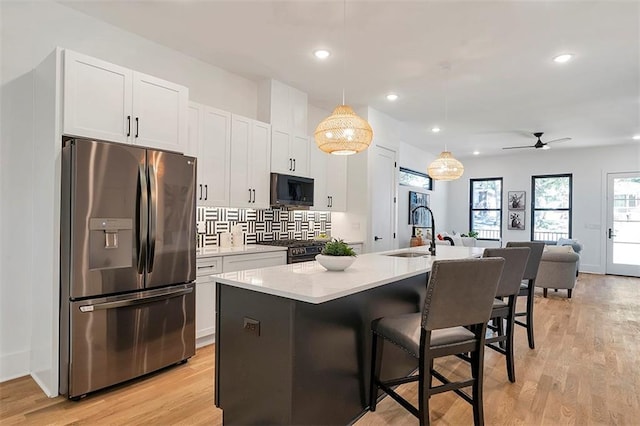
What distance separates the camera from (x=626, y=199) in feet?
26.6

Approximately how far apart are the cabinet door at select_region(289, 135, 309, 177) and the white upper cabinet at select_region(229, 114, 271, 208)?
1.49 feet

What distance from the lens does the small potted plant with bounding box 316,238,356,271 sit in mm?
2320

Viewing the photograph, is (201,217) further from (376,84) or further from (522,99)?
(522,99)

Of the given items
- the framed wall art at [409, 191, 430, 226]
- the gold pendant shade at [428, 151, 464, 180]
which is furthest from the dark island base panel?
the framed wall art at [409, 191, 430, 226]

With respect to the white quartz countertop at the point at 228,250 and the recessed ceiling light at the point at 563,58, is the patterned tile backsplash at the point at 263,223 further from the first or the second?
the recessed ceiling light at the point at 563,58

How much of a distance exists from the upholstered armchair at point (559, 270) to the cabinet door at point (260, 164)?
4522 millimetres

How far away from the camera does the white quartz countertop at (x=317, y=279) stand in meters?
1.73

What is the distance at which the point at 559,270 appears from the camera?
5.74 meters

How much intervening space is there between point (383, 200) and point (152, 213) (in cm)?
397

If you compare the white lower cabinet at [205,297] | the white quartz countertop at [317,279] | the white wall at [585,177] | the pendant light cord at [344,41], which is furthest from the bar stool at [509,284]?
the white wall at [585,177]

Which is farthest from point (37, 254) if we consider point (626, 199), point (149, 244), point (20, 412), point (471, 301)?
point (626, 199)

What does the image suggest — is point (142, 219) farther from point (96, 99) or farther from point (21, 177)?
point (21, 177)

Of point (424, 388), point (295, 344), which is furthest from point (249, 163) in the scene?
point (424, 388)

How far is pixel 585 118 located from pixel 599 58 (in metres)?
2.71
